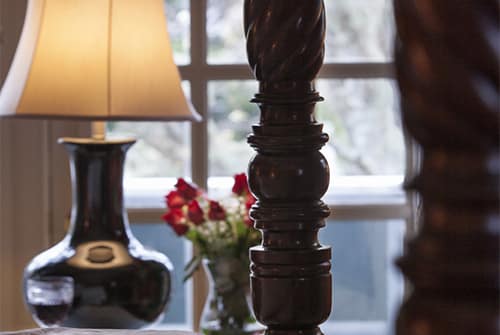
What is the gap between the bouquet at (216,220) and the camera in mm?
1830

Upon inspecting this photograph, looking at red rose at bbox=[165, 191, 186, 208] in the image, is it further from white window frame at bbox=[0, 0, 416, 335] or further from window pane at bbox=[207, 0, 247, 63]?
window pane at bbox=[207, 0, 247, 63]

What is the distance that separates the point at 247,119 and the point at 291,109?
1403 millimetres

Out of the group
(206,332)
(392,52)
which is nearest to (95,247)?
(206,332)

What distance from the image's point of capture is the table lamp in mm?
1562

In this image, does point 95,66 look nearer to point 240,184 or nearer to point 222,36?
point 240,184

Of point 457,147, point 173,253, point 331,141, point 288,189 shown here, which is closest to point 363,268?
point 331,141

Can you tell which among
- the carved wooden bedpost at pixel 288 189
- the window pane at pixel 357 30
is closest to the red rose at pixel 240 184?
the window pane at pixel 357 30

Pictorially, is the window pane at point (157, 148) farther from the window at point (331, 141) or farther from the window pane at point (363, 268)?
the window pane at point (363, 268)

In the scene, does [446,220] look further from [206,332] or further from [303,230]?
[206,332]

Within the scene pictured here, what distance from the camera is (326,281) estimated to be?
2.89 feet

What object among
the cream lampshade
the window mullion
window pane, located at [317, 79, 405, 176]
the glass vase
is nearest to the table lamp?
the cream lampshade

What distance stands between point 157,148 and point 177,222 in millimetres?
399

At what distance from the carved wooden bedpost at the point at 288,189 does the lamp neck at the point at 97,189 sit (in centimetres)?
76

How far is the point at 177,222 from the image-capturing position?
6.13ft
